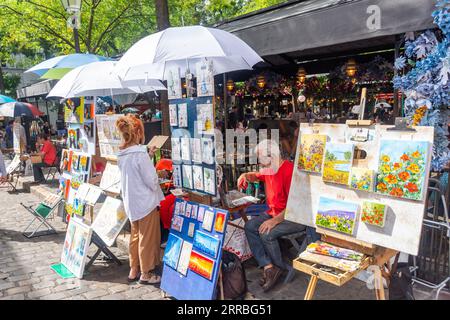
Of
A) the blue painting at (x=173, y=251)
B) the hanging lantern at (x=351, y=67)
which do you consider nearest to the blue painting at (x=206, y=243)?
the blue painting at (x=173, y=251)

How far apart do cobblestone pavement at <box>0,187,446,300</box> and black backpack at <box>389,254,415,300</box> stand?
0.45 m

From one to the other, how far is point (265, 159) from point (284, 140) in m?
0.31

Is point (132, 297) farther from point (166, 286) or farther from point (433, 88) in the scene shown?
point (433, 88)

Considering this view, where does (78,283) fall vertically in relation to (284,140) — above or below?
below

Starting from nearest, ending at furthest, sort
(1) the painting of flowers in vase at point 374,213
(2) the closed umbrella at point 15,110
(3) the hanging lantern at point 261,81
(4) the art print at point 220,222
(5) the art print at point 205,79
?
(1) the painting of flowers in vase at point 374,213 → (4) the art print at point 220,222 → (5) the art print at point 205,79 → (3) the hanging lantern at point 261,81 → (2) the closed umbrella at point 15,110

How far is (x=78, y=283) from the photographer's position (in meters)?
4.20

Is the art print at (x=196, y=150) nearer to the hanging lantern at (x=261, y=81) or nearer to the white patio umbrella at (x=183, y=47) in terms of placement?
the white patio umbrella at (x=183, y=47)

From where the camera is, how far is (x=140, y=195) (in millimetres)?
3922

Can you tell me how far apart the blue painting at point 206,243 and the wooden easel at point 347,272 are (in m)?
0.81

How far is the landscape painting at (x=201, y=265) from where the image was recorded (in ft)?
10.9

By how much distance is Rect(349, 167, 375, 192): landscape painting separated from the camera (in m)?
2.73

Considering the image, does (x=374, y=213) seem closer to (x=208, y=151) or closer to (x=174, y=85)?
(x=208, y=151)

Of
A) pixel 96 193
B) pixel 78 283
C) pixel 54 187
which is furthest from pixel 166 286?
pixel 54 187

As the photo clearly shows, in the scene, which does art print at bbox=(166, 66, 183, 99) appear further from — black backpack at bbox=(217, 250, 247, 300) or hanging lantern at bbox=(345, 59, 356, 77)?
hanging lantern at bbox=(345, 59, 356, 77)
